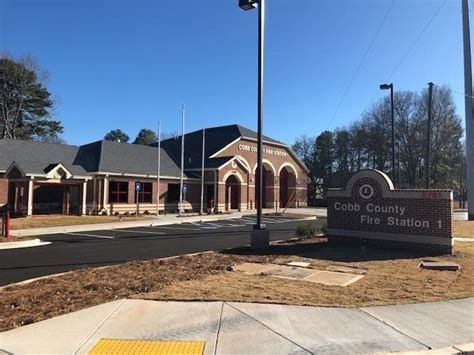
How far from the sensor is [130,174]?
36.3 m

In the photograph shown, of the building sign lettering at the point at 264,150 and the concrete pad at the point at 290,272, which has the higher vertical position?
the building sign lettering at the point at 264,150

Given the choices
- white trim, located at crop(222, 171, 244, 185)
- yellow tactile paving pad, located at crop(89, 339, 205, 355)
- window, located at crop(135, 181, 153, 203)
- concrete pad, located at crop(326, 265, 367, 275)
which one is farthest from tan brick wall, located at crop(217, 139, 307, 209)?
yellow tactile paving pad, located at crop(89, 339, 205, 355)

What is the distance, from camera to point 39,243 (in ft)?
58.5

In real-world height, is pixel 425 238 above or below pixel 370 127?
below

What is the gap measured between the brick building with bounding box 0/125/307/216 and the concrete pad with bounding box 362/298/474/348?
26.6 m

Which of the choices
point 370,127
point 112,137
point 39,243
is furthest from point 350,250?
point 112,137

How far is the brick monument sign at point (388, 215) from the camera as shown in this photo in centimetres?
1397

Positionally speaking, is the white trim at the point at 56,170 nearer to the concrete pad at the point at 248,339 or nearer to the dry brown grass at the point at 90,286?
the dry brown grass at the point at 90,286

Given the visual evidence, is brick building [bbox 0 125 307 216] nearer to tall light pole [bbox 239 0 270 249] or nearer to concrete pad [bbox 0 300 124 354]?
tall light pole [bbox 239 0 270 249]

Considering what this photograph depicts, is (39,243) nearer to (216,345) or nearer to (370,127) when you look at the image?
(216,345)

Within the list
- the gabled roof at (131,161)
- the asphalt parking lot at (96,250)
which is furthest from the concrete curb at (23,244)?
the gabled roof at (131,161)

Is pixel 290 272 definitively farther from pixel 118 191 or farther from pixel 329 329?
pixel 118 191

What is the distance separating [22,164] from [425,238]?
25217 millimetres

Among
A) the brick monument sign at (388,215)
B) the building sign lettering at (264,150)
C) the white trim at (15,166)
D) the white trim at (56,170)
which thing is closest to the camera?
the brick monument sign at (388,215)
